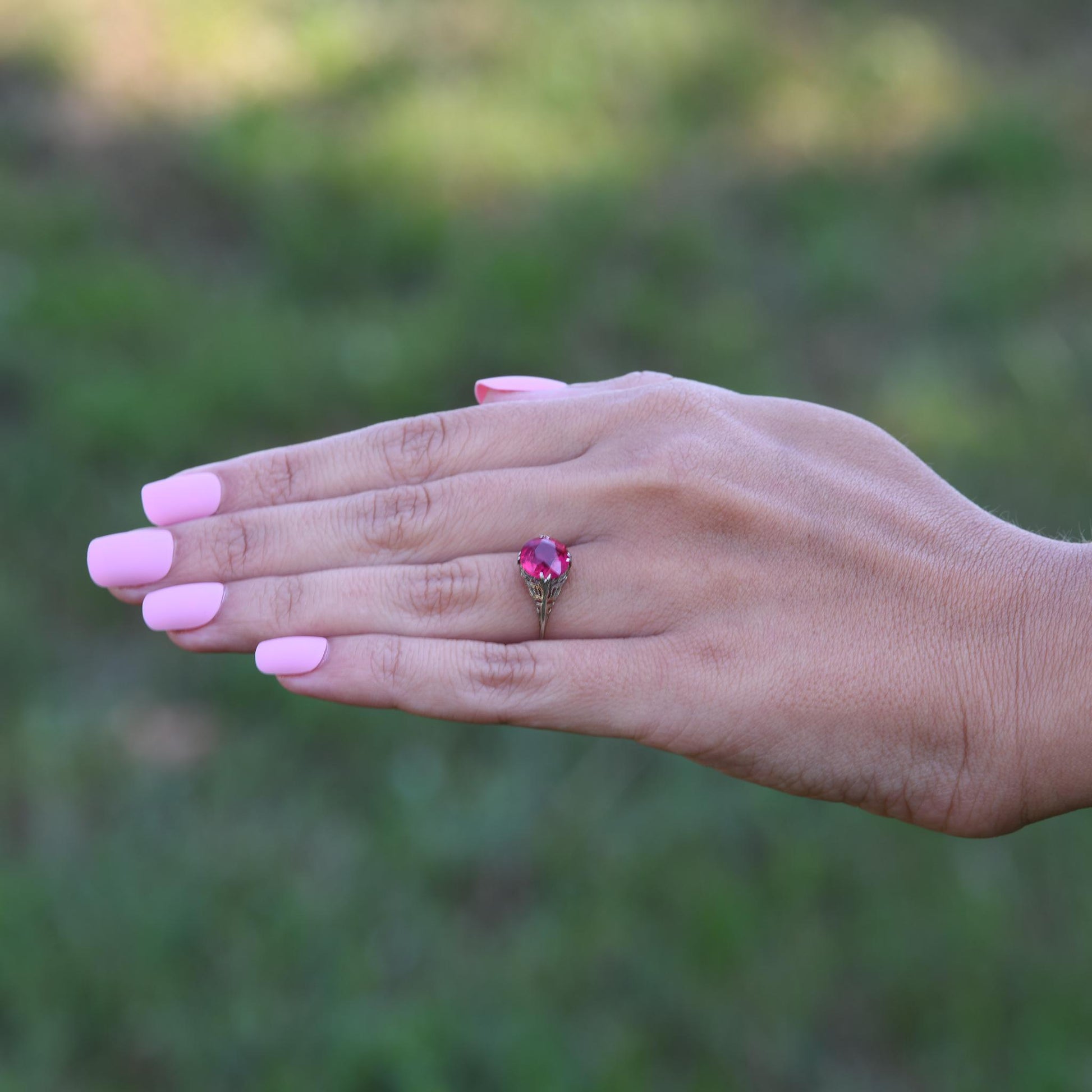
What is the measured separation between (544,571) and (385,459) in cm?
39

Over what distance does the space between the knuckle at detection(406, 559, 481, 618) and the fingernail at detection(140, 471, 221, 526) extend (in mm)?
373

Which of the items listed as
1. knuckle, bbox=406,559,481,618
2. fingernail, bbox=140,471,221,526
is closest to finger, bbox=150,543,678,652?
knuckle, bbox=406,559,481,618

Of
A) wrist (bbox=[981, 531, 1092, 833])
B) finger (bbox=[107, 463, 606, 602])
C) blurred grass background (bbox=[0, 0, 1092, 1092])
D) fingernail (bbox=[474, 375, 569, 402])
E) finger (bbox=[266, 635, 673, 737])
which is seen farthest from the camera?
blurred grass background (bbox=[0, 0, 1092, 1092])

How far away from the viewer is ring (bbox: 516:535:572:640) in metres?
1.64

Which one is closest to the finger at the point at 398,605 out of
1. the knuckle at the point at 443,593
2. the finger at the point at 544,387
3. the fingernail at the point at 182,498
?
the knuckle at the point at 443,593

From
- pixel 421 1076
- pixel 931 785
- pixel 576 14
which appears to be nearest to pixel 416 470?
pixel 931 785

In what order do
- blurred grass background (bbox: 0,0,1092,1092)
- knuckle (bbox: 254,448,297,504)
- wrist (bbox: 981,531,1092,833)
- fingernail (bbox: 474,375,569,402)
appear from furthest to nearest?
blurred grass background (bbox: 0,0,1092,1092)
fingernail (bbox: 474,375,569,402)
knuckle (bbox: 254,448,297,504)
wrist (bbox: 981,531,1092,833)

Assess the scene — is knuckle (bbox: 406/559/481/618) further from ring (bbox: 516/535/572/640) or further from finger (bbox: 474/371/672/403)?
finger (bbox: 474/371/672/403)

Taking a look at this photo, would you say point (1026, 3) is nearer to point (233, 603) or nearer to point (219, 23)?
point (219, 23)

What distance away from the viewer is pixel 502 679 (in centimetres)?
161

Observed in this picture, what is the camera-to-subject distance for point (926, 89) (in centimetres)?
537

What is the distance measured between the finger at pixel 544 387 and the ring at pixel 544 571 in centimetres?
29

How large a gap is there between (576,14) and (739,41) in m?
A: 0.80

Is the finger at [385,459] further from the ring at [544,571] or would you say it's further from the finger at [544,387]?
the ring at [544,571]
